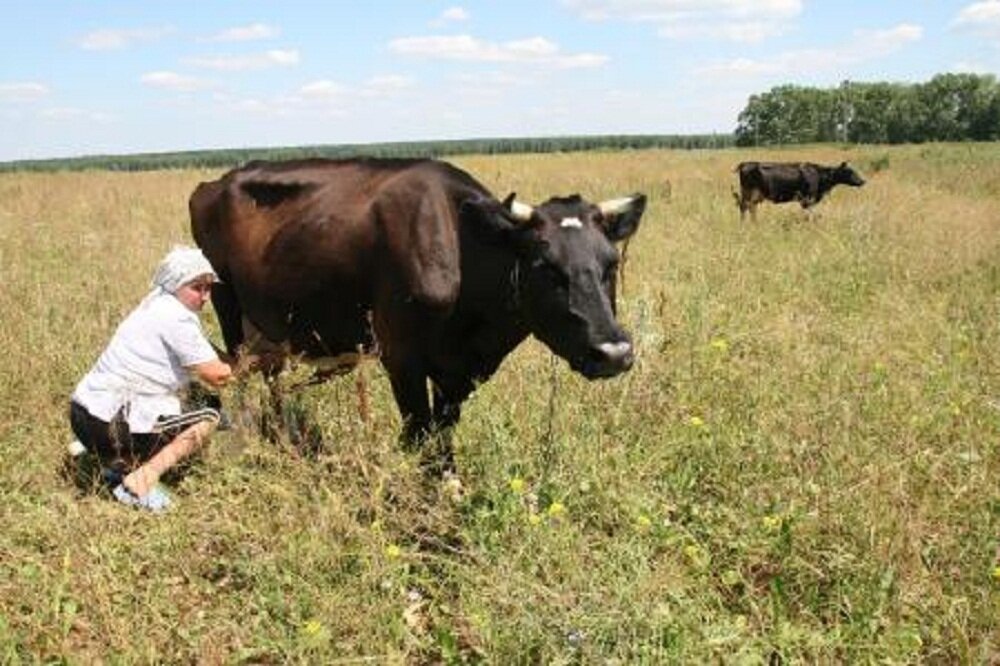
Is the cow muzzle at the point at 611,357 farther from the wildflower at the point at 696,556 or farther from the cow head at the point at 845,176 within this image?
the cow head at the point at 845,176

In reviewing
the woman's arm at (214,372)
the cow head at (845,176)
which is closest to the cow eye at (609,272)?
the woman's arm at (214,372)

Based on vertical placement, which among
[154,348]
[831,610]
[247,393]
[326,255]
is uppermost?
[326,255]

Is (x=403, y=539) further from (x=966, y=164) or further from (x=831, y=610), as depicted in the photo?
(x=966, y=164)

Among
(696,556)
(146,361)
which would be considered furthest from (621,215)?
(146,361)

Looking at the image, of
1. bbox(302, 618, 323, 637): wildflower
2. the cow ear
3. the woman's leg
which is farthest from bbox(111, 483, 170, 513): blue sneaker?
the cow ear

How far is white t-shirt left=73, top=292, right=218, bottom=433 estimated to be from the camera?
Result: 15.1ft

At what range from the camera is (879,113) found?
11162 cm

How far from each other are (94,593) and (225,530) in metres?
0.65

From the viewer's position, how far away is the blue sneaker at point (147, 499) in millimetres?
4411

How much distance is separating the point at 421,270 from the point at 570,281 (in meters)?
0.86

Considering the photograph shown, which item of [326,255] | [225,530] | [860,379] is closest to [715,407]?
[860,379]

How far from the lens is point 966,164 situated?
29.8m

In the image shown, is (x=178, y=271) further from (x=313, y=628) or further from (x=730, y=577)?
(x=730, y=577)

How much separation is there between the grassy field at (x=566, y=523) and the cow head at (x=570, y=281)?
563mm
